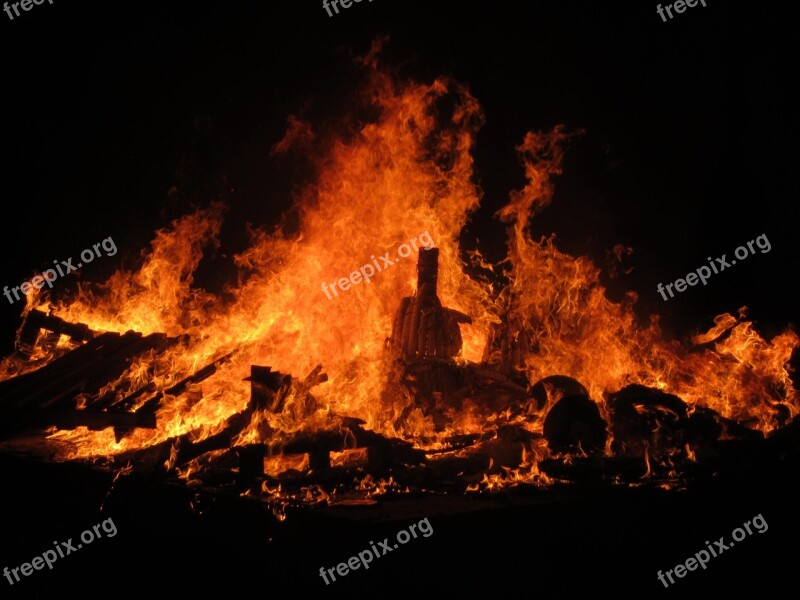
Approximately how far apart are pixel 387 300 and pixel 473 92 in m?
3.66

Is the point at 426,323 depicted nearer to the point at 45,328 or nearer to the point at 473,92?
the point at 473,92

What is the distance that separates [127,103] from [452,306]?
6.23 meters

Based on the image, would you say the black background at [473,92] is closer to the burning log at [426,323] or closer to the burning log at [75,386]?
the burning log at [426,323]

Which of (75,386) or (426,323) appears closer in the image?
(75,386)

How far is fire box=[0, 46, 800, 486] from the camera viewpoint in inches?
346

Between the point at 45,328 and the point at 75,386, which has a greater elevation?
the point at 45,328

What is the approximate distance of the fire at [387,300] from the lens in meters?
8.78

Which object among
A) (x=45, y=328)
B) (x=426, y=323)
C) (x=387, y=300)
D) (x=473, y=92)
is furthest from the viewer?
(x=473, y=92)

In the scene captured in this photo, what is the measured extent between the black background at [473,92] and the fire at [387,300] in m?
0.39

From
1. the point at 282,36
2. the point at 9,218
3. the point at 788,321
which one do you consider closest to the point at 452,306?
the point at 282,36

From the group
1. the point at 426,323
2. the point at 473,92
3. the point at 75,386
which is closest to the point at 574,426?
the point at 426,323

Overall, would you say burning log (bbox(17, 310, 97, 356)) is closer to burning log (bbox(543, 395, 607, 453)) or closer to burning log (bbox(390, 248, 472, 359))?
burning log (bbox(390, 248, 472, 359))

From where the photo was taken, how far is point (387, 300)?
10516mm

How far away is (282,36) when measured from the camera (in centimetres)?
1088
